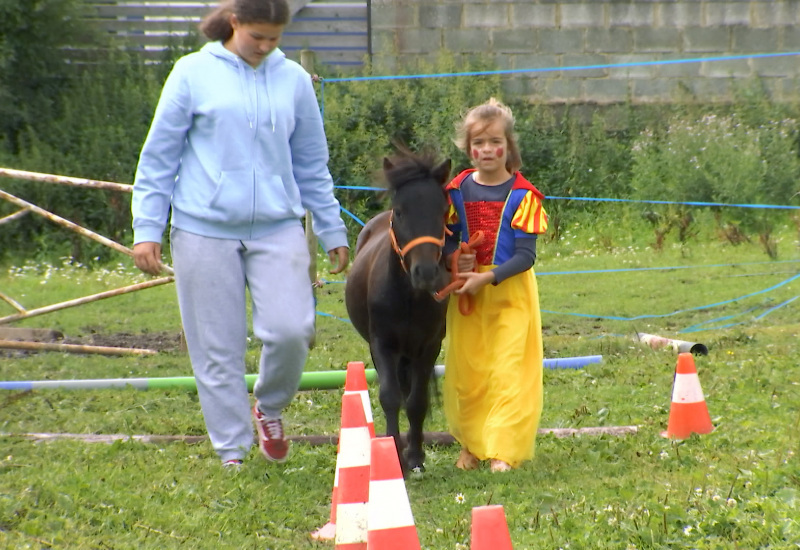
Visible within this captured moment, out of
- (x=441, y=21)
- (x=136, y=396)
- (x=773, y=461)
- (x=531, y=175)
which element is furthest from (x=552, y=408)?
(x=441, y=21)

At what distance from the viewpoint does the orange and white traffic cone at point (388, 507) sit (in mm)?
3242

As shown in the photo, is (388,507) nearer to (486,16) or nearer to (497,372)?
(497,372)

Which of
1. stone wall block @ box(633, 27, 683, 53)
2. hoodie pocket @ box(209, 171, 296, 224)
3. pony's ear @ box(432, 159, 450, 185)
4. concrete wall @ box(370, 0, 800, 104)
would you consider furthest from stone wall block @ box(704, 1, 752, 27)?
hoodie pocket @ box(209, 171, 296, 224)

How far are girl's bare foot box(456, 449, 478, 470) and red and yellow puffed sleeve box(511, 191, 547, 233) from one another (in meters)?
1.13

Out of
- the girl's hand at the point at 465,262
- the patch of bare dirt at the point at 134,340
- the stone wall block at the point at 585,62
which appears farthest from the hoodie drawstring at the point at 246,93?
the stone wall block at the point at 585,62

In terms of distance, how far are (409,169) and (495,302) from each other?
2.65 feet

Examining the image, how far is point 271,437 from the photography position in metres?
5.32

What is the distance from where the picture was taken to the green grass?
159 inches

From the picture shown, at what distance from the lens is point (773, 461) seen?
15.8 feet

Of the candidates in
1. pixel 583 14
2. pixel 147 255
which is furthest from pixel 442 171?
pixel 583 14

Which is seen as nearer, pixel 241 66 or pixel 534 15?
pixel 241 66

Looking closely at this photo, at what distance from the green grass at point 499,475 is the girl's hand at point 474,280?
0.84 m

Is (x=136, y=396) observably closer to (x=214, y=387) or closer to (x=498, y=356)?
(x=214, y=387)

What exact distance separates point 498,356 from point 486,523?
266 cm
